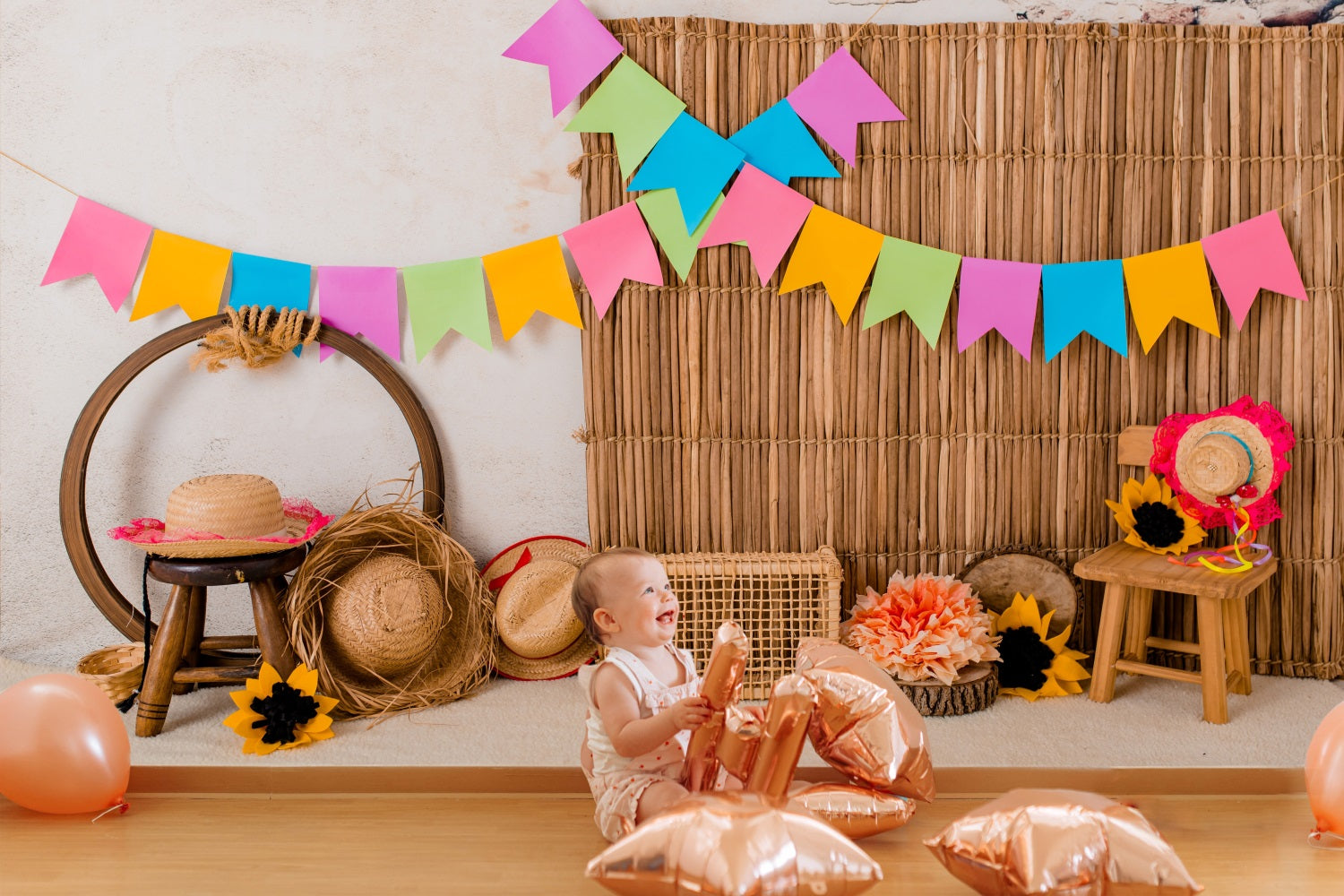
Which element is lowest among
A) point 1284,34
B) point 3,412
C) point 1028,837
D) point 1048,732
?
point 1048,732

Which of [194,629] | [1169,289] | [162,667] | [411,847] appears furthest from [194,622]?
[1169,289]

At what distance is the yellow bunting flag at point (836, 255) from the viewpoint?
2410mm

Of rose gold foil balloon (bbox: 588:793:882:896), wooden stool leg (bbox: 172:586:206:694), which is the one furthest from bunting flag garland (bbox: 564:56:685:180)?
rose gold foil balloon (bbox: 588:793:882:896)

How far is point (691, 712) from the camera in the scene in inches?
50.7

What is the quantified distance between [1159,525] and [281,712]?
1944mm

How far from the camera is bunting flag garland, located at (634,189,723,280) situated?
7.94 feet

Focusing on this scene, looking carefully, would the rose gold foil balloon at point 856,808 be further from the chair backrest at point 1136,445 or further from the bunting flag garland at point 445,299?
the bunting flag garland at point 445,299

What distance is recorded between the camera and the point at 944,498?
8.30 feet

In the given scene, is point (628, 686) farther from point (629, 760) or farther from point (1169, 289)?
→ point (1169, 289)

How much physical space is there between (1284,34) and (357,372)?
2337 millimetres

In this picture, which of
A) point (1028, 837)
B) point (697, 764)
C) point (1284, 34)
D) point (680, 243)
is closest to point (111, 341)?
point (680, 243)

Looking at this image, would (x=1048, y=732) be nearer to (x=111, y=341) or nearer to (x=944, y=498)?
(x=944, y=498)

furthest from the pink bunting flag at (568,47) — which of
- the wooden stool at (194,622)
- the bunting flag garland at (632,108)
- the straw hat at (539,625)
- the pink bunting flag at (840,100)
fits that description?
the wooden stool at (194,622)

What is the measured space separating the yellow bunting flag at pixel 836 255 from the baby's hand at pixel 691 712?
4.43ft
